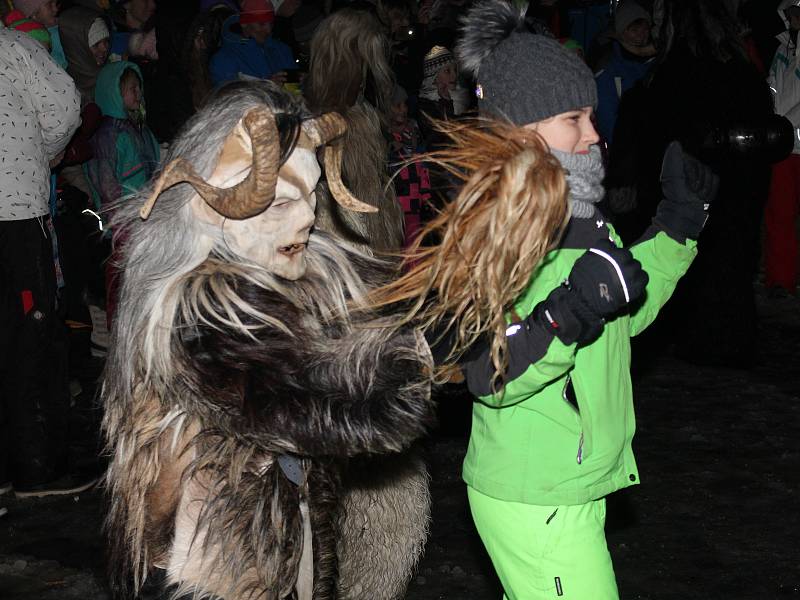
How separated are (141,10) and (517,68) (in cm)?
614

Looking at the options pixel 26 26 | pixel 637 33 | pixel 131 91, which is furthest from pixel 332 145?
pixel 637 33

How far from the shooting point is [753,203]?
22.9 feet

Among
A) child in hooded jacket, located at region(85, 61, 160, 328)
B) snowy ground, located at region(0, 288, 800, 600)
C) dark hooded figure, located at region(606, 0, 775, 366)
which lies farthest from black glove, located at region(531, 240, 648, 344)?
child in hooded jacket, located at region(85, 61, 160, 328)

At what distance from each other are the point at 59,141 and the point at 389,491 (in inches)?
103

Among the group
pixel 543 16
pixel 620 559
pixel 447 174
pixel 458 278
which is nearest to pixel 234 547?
pixel 458 278

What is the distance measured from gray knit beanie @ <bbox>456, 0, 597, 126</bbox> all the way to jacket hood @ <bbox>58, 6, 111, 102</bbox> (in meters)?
4.99

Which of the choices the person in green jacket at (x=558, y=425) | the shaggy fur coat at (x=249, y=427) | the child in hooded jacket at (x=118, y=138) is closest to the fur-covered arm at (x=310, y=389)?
the shaggy fur coat at (x=249, y=427)

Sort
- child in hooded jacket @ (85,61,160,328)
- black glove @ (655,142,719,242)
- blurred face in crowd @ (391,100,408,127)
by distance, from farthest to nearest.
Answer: child in hooded jacket @ (85,61,160,328), blurred face in crowd @ (391,100,408,127), black glove @ (655,142,719,242)

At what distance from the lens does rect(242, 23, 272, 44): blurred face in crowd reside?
7039 mm

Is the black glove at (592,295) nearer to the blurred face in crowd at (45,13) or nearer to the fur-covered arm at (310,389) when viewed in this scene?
the fur-covered arm at (310,389)

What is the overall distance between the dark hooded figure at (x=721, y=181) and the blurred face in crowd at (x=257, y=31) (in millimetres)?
2197

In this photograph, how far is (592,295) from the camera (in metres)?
2.44

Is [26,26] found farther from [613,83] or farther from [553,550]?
[613,83]

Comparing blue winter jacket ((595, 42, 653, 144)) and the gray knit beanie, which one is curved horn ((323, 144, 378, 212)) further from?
blue winter jacket ((595, 42, 653, 144))
